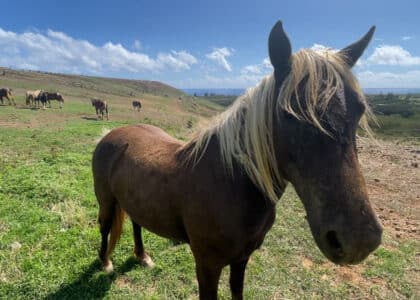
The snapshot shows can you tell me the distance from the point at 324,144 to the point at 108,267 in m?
3.45

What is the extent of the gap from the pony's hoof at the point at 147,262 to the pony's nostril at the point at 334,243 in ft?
10.3

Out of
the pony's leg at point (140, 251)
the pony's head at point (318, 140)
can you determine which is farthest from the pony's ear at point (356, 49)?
the pony's leg at point (140, 251)

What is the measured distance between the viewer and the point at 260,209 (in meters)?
2.14

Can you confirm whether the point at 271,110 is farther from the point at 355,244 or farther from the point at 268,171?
the point at 355,244

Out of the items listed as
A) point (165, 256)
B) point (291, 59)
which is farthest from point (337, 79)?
point (165, 256)

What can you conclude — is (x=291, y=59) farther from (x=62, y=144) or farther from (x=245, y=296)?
(x=62, y=144)

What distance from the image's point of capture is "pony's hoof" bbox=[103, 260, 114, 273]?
3.93m

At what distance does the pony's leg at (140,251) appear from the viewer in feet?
13.6

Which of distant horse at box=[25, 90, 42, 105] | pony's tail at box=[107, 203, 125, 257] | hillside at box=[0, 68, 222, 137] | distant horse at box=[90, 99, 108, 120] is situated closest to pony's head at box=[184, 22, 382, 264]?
hillside at box=[0, 68, 222, 137]

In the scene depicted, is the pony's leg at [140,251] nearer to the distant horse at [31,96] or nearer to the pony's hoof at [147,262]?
the pony's hoof at [147,262]

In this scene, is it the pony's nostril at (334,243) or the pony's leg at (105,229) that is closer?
the pony's nostril at (334,243)

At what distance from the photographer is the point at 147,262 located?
413 centimetres

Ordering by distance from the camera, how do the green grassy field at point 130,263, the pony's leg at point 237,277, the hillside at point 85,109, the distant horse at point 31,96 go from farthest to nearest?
the distant horse at point 31,96 < the hillside at point 85,109 < the green grassy field at point 130,263 < the pony's leg at point 237,277

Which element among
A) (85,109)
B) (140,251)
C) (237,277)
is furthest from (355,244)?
(85,109)
